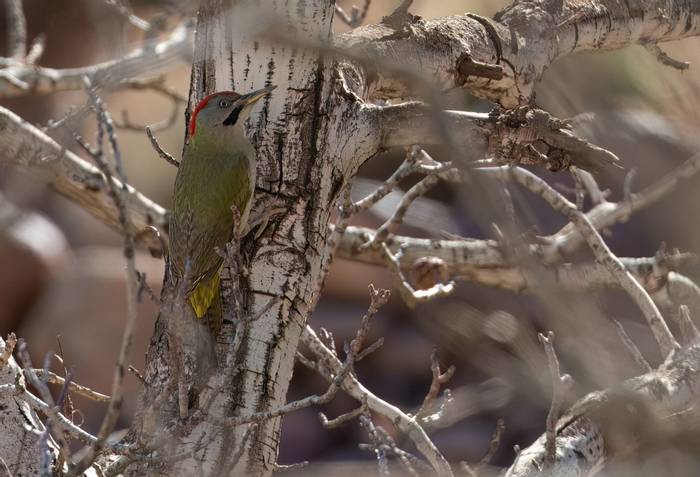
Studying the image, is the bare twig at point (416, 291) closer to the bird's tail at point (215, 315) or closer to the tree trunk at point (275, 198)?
the tree trunk at point (275, 198)

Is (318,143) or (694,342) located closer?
(318,143)

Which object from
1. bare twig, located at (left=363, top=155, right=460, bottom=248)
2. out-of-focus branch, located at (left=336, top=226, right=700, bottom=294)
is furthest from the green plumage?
out-of-focus branch, located at (left=336, top=226, right=700, bottom=294)

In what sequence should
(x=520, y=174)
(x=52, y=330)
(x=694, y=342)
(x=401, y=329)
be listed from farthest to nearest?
(x=401, y=329)
(x=52, y=330)
(x=520, y=174)
(x=694, y=342)

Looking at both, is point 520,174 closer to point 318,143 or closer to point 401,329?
point 318,143

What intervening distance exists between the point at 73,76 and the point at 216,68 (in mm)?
3169

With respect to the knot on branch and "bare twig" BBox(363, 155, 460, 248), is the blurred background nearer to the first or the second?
"bare twig" BBox(363, 155, 460, 248)

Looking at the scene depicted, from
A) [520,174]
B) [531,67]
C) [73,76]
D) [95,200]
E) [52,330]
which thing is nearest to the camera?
[531,67]

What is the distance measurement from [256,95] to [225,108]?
31cm

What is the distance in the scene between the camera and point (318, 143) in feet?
10.3

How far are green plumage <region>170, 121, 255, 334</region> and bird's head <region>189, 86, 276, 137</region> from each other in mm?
108

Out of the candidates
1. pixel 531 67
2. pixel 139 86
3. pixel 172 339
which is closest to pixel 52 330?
pixel 139 86

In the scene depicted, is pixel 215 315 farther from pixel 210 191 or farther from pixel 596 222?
pixel 596 222

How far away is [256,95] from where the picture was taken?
125 inches

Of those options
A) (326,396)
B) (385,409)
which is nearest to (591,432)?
(385,409)
